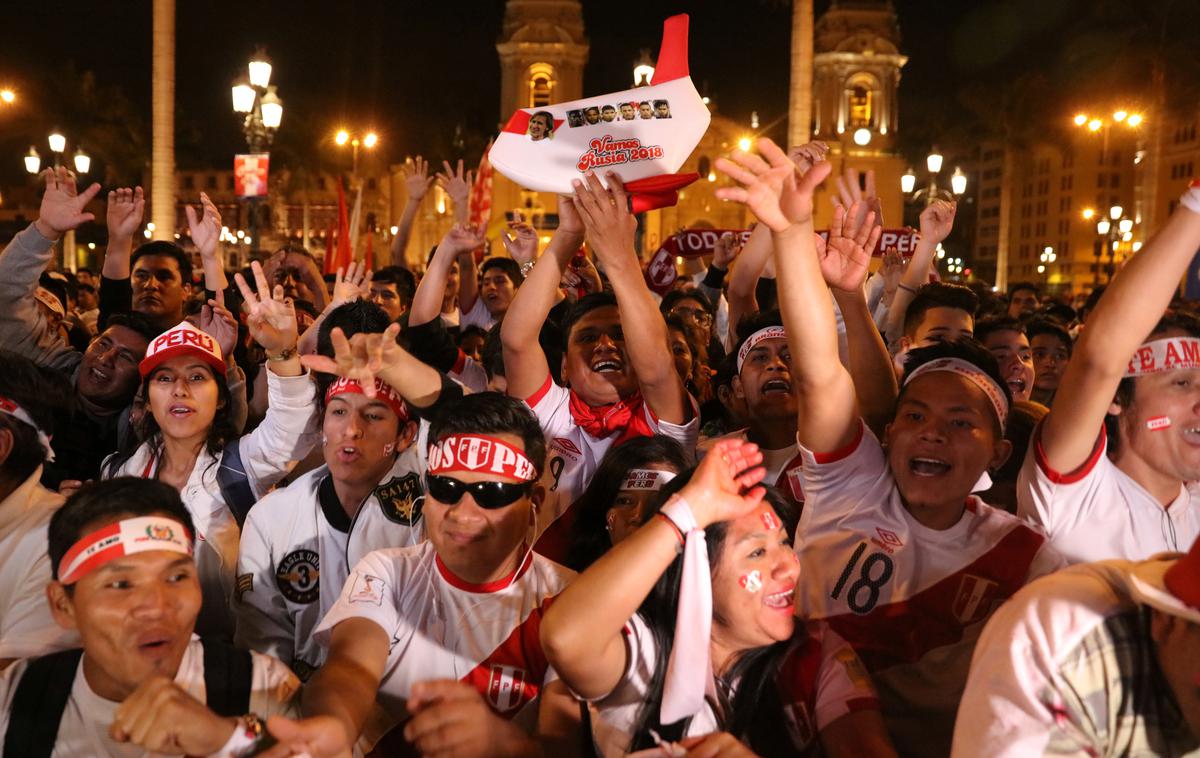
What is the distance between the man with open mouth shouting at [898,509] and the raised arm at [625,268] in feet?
3.09

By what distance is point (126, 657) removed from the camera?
2959mm

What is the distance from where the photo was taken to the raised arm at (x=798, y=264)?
11.6 ft

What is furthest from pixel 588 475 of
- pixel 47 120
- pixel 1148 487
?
pixel 47 120

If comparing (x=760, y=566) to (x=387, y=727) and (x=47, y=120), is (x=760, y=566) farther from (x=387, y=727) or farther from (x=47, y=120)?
(x=47, y=120)

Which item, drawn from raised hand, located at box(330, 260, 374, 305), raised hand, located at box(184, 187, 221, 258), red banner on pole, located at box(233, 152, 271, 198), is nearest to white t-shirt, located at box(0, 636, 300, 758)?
raised hand, located at box(330, 260, 374, 305)

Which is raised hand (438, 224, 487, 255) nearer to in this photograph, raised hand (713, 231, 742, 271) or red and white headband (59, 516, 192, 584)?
red and white headband (59, 516, 192, 584)

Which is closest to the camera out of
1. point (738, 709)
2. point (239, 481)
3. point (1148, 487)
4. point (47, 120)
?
point (738, 709)

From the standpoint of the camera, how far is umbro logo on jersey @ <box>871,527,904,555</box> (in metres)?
3.76

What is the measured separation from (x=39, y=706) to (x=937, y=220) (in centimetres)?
612

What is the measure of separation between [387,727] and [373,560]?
577 millimetres

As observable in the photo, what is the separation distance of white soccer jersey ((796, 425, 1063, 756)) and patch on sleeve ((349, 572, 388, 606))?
1546mm

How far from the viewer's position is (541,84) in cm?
6556

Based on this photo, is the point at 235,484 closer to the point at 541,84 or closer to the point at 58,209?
the point at 58,209

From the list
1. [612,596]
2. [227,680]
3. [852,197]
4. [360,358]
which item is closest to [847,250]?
[852,197]
